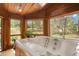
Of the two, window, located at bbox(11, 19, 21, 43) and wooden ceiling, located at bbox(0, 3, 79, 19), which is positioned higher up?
wooden ceiling, located at bbox(0, 3, 79, 19)

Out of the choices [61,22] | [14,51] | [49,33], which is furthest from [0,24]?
[61,22]

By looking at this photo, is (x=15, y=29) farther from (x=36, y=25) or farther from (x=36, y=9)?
(x=36, y=9)

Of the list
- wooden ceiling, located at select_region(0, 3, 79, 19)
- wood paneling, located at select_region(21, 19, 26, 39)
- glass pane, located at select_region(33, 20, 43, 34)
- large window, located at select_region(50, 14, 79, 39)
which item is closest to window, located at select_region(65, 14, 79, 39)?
large window, located at select_region(50, 14, 79, 39)

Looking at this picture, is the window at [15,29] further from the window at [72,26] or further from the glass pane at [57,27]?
the window at [72,26]

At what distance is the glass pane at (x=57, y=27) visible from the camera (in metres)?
1.79

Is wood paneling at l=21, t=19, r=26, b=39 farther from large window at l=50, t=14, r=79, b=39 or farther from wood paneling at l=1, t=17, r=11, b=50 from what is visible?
large window at l=50, t=14, r=79, b=39

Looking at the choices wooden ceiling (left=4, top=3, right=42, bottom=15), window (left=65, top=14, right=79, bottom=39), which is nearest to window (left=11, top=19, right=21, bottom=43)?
wooden ceiling (left=4, top=3, right=42, bottom=15)

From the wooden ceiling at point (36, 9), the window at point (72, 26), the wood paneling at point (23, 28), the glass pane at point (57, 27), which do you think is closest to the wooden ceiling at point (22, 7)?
the wooden ceiling at point (36, 9)

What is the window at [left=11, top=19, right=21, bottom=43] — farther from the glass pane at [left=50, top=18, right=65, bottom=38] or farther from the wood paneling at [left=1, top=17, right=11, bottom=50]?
the glass pane at [left=50, top=18, right=65, bottom=38]

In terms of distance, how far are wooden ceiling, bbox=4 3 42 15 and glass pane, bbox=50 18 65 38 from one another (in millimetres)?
286

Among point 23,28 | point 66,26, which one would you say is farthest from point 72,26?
Result: point 23,28

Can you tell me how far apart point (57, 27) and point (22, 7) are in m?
0.55

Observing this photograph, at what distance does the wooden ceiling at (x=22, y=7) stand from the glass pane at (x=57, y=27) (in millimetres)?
286

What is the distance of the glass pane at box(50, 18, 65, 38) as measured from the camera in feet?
5.89
